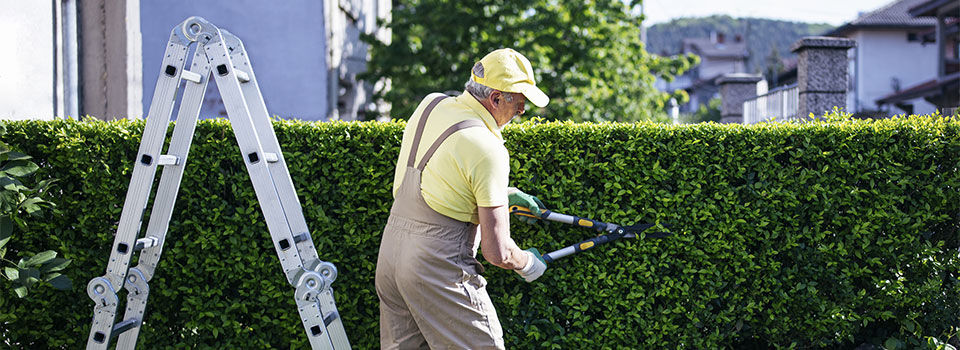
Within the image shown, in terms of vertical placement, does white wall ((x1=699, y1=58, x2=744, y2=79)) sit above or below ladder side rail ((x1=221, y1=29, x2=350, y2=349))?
above

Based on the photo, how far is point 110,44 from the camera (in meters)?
6.01

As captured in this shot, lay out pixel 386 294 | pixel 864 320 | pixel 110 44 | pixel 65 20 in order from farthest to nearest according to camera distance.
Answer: pixel 110 44 < pixel 65 20 < pixel 864 320 < pixel 386 294

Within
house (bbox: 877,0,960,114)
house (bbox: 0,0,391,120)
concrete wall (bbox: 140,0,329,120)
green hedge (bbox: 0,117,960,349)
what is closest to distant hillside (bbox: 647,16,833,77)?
house (bbox: 877,0,960,114)

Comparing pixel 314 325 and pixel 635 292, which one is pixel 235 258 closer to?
pixel 314 325

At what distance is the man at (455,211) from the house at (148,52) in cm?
343

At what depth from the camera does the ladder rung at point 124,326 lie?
3.48 metres

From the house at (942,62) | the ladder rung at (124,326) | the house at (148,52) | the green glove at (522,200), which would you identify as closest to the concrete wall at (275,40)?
the house at (148,52)

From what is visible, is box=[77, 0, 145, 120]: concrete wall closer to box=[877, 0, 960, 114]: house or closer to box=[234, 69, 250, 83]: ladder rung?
box=[234, 69, 250, 83]: ladder rung

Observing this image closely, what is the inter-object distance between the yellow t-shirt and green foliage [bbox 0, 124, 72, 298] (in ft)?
6.60

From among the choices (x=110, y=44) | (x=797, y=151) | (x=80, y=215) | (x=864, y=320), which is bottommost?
(x=864, y=320)

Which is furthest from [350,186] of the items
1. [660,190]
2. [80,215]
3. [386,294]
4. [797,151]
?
[797,151]

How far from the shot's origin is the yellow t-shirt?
2.88m

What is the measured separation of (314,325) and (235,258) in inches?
37.0

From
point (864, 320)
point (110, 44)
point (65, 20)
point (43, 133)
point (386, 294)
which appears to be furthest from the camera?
point (110, 44)
